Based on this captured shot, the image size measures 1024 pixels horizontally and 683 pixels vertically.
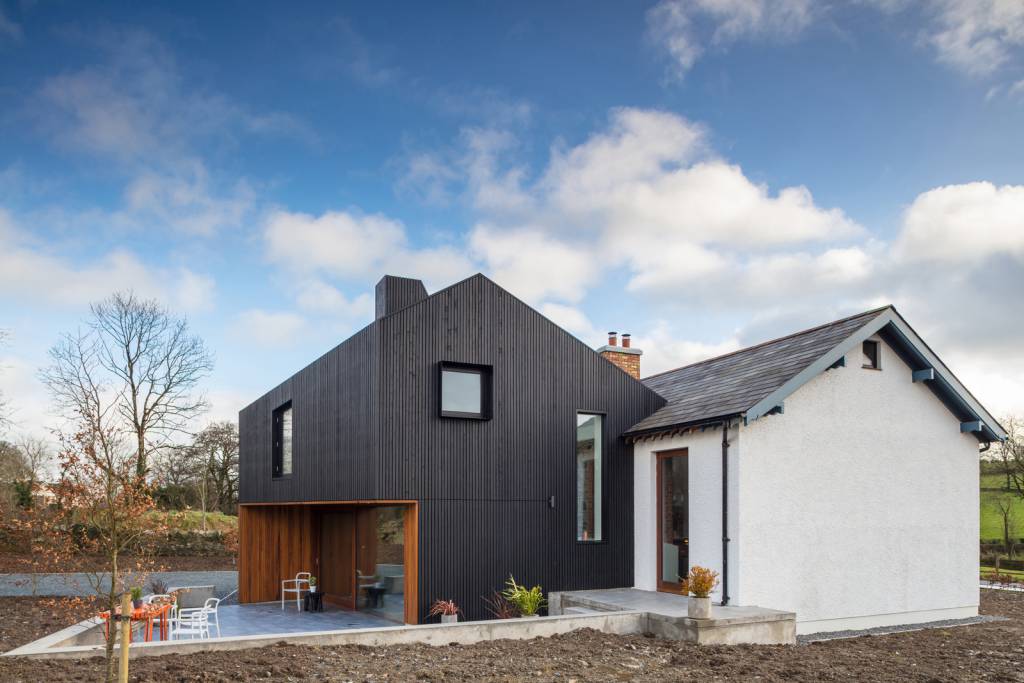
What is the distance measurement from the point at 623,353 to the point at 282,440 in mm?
7840

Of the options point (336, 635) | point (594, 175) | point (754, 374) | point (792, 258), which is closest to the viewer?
point (336, 635)

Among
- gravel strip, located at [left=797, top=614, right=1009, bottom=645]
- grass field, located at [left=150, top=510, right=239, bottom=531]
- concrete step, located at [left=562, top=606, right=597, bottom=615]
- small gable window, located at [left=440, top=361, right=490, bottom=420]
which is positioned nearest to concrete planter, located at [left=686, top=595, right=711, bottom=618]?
gravel strip, located at [left=797, top=614, right=1009, bottom=645]

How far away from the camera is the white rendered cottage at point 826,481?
11.8 meters

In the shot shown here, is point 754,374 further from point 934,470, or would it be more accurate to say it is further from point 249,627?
point 249,627

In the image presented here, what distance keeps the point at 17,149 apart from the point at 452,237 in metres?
8.28

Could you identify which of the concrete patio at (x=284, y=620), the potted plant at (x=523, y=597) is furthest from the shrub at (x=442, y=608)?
the concrete patio at (x=284, y=620)

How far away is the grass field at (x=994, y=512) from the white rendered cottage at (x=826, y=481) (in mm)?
A: 15596

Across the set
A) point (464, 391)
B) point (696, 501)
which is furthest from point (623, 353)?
point (464, 391)

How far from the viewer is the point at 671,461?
13.5 metres

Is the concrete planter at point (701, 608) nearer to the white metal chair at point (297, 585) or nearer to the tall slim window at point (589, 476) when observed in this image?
the tall slim window at point (589, 476)

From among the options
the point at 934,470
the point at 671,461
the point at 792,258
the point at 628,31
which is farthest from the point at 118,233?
the point at 934,470

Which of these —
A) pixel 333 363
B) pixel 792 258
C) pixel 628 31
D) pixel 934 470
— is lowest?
pixel 934 470

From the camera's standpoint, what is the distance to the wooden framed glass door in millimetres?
13023

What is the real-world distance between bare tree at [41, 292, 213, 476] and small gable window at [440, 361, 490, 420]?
64.3 feet
